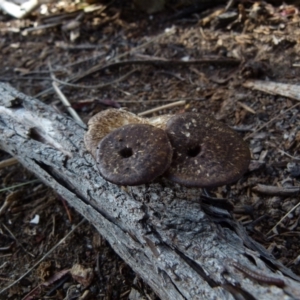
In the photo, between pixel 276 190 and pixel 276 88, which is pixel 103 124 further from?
pixel 276 88

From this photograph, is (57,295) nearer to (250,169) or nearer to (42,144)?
(42,144)

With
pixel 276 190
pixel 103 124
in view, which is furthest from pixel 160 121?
pixel 276 190

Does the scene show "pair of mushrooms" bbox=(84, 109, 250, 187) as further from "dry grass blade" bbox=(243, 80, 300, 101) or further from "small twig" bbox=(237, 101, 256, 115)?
"dry grass blade" bbox=(243, 80, 300, 101)

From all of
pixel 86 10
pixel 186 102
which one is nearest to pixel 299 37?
pixel 186 102

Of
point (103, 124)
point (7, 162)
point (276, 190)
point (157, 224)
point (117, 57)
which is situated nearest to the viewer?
point (157, 224)

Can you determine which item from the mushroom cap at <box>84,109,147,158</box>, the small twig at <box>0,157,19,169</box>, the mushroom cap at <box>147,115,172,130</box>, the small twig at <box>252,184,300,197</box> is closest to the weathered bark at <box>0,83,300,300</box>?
the mushroom cap at <box>84,109,147,158</box>
